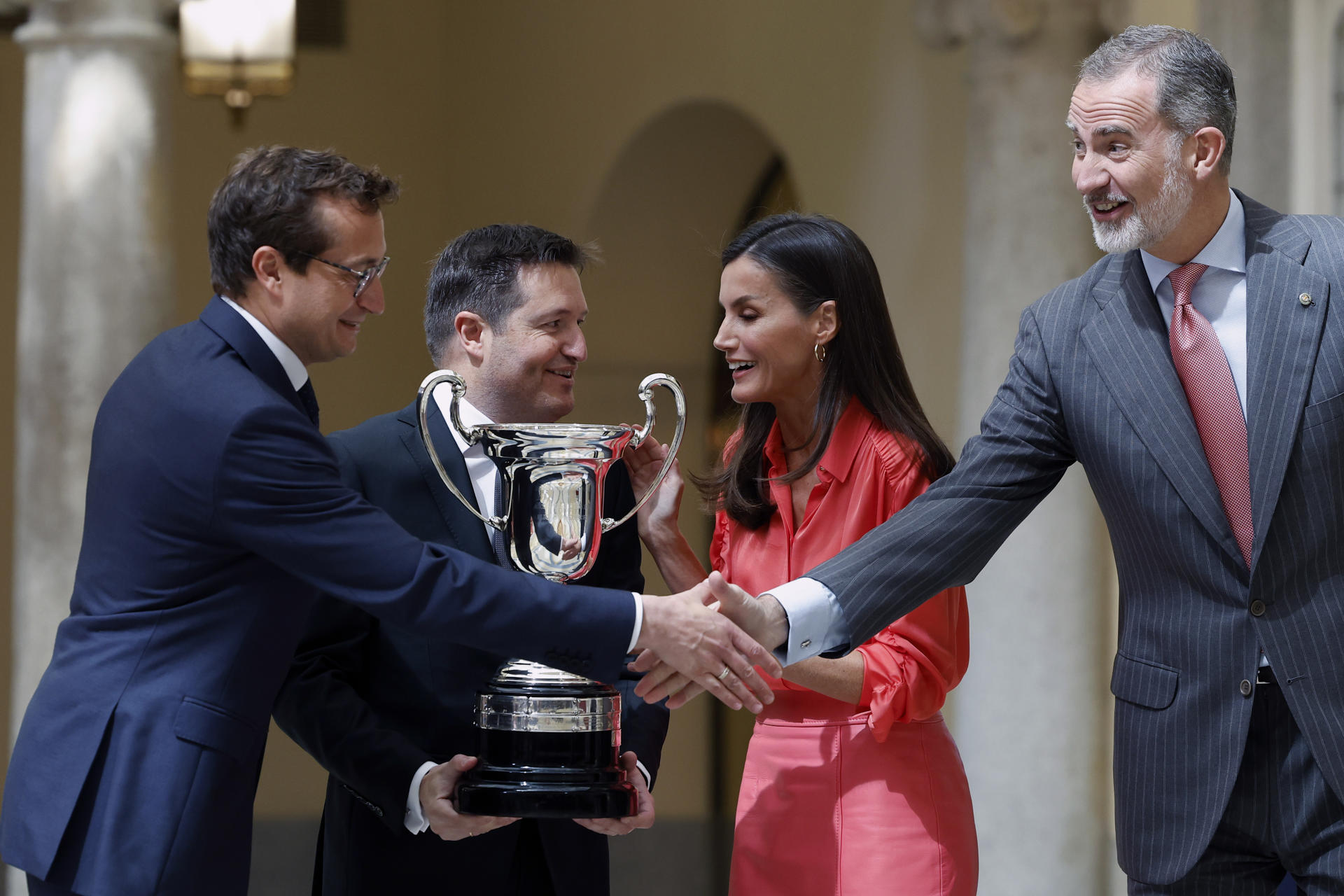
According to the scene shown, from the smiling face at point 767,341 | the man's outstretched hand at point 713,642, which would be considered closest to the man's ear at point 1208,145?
the smiling face at point 767,341

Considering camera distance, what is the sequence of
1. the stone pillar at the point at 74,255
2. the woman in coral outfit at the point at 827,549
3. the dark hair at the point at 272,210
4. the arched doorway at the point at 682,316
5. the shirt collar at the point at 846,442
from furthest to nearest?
the arched doorway at the point at 682,316 < the stone pillar at the point at 74,255 < the shirt collar at the point at 846,442 < the woman in coral outfit at the point at 827,549 < the dark hair at the point at 272,210

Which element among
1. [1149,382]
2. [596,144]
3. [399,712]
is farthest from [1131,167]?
[596,144]

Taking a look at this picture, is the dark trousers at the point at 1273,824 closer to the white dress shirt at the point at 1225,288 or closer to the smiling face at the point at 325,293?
the white dress shirt at the point at 1225,288

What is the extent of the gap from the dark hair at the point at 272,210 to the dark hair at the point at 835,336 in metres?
0.86

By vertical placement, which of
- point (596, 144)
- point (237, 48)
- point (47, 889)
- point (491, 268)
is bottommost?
point (47, 889)

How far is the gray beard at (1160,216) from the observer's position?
2494 millimetres

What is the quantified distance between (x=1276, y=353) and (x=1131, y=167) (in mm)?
370

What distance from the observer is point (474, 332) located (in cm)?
314

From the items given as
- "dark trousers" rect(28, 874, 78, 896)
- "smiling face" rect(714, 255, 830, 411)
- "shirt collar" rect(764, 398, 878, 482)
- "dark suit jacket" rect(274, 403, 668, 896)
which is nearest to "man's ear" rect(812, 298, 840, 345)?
"smiling face" rect(714, 255, 830, 411)

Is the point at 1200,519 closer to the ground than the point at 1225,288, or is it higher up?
closer to the ground

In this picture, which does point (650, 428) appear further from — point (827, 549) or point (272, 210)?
point (272, 210)

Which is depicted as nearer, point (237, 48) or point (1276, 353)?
point (1276, 353)

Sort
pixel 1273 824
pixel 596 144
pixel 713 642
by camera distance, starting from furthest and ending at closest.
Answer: pixel 596 144, pixel 713 642, pixel 1273 824

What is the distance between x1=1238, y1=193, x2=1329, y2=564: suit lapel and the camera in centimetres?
236
